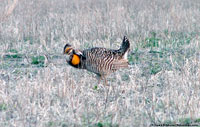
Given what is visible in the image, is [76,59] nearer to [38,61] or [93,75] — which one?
[93,75]

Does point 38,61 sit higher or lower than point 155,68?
higher

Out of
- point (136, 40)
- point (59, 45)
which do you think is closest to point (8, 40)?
point (59, 45)

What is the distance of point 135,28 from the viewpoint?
36.2 ft

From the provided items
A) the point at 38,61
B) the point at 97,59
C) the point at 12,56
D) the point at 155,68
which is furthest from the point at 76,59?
the point at 12,56

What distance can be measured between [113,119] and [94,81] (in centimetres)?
224

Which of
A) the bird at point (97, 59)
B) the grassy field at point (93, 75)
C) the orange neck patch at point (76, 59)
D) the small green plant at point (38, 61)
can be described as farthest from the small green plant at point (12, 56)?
the orange neck patch at point (76, 59)

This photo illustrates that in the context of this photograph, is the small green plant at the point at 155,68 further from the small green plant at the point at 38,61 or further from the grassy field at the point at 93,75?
the small green plant at the point at 38,61

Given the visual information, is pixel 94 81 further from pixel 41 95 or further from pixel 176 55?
pixel 176 55

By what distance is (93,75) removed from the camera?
702 cm

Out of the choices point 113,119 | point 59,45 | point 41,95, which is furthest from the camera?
point 59,45

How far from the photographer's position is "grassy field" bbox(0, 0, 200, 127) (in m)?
4.63

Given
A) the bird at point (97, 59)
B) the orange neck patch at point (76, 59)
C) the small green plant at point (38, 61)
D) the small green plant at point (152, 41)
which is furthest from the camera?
the small green plant at point (152, 41)

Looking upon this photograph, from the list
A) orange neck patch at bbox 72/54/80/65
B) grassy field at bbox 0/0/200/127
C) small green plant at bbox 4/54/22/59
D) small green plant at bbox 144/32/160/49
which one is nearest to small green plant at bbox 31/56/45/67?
grassy field at bbox 0/0/200/127

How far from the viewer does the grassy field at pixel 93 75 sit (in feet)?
15.2
